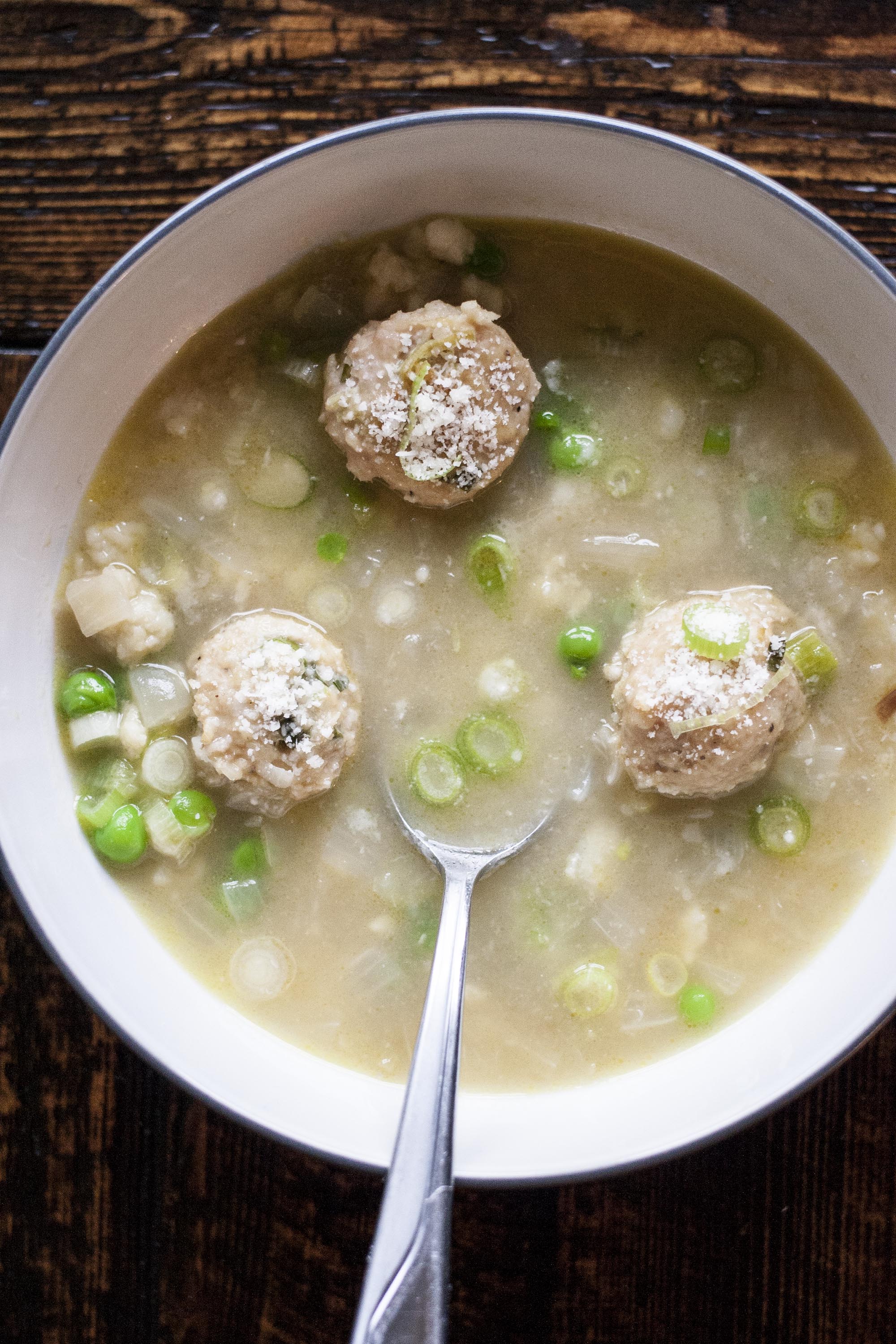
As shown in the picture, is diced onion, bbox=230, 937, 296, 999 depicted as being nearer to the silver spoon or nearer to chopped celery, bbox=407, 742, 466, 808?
the silver spoon

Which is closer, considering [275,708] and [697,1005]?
[275,708]

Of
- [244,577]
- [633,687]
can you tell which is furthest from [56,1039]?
[633,687]

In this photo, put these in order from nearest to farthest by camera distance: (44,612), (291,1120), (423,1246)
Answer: (423,1246) < (291,1120) < (44,612)

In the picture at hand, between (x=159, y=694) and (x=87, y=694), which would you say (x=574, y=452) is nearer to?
(x=159, y=694)

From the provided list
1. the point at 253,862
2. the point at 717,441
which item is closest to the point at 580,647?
the point at 717,441

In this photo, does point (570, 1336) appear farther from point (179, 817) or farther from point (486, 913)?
point (179, 817)

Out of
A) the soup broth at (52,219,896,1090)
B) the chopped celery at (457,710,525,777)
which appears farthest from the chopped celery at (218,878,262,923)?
the chopped celery at (457,710,525,777)
